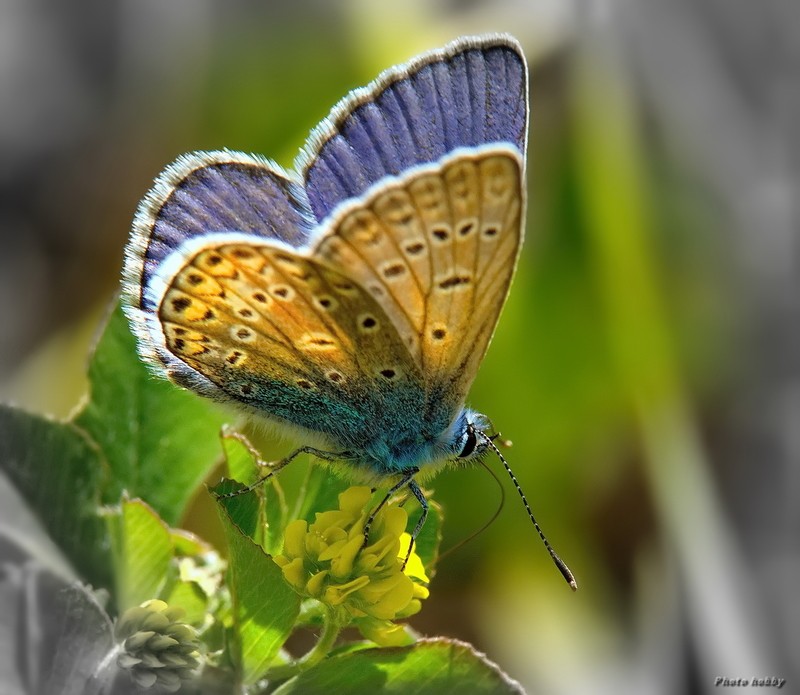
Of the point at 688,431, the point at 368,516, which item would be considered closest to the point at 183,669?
the point at 368,516

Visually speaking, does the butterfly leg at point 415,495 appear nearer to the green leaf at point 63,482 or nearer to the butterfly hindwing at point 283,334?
the butterfly hindwing at point 283,334

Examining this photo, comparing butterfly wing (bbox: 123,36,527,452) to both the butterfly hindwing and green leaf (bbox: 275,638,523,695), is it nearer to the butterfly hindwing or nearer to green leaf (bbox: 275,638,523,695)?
the butterfly hindwing

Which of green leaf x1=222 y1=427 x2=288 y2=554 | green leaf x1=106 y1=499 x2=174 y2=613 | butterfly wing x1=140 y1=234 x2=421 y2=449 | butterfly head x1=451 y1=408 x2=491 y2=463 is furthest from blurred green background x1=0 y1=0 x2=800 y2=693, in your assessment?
green leaf x1=106 y1=499 x2=174 y2=613

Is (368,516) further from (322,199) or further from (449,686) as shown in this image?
(322,199)

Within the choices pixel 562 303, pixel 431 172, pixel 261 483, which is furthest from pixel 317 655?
pixel 562 303

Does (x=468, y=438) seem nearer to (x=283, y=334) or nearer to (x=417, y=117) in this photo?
(x=283, y=334)
